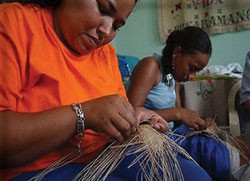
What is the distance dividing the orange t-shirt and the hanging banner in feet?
5.54

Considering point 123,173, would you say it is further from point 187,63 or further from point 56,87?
point 187,63

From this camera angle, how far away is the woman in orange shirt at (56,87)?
67 cm

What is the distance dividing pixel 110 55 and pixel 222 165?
0.67 m

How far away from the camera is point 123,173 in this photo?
2.64ft

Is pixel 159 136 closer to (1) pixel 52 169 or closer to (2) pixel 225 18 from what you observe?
(1) pixel 52 169

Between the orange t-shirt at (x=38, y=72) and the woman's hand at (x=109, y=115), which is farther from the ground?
the orange t-shirt at (x=38, y=72)

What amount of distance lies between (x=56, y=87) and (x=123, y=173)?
0.88 feet

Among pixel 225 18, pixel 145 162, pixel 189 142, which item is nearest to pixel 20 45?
pixel 145 162

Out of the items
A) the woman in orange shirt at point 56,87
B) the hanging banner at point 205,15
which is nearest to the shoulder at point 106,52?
the woman in orange shirt at point 56,87

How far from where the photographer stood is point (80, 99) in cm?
82

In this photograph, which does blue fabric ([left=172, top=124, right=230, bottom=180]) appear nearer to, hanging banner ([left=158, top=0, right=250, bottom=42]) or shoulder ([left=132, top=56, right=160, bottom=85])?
shoulder ([left=132, top=56, right=160, bottom=85])

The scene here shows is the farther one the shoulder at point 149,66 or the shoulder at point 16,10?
the shoulder at point 149,66

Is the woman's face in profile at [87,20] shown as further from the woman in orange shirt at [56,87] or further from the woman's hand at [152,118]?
the woman's hand at [152,118]

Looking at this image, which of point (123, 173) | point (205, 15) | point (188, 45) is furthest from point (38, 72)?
point (205, 15)
